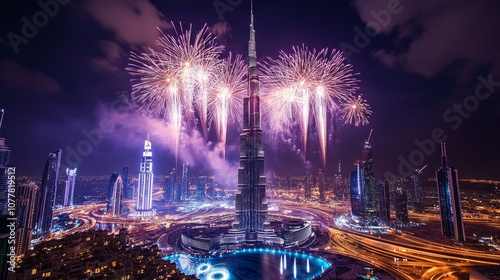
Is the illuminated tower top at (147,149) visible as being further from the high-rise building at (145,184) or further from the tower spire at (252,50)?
the tower spire at (252,50)

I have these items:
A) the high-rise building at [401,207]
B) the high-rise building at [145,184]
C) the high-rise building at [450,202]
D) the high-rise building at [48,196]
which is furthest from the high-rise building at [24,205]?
the high-rise building at [401,207]

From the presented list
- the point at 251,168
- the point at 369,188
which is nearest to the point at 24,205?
the point at 251,168

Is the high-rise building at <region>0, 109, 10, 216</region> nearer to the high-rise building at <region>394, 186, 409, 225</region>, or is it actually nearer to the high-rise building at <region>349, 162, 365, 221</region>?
the high-rise building at <region>349, 162, 365, 221</region>

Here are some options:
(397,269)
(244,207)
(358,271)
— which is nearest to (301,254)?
(358,271)

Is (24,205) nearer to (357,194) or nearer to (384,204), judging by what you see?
(384,204)

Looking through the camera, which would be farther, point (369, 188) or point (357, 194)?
point (357, 194)

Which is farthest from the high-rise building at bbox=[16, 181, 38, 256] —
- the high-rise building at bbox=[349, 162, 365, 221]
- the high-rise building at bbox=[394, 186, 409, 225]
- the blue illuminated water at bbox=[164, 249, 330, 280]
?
the high-rise building at bbox=[394, 186, 409, 225]
